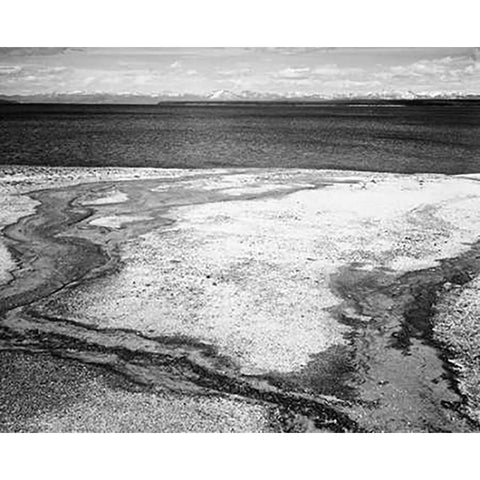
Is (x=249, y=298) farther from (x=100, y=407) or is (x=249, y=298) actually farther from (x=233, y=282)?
(x=100, y=407)

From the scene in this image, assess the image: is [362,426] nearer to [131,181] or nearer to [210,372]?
[210,372]

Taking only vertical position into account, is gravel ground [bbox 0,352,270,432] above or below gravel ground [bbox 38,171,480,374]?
below

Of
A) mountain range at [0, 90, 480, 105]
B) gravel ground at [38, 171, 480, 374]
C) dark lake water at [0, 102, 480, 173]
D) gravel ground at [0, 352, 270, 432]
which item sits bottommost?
gravel ground at [0, 352, 270, 432]

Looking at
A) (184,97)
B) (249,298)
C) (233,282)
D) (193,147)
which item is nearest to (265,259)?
(233,282)

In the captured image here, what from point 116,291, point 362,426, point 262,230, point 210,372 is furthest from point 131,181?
point 362,426

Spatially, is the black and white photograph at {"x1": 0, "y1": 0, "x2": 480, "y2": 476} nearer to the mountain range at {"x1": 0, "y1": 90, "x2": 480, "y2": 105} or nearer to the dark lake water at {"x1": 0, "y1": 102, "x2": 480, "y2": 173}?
the mountain range at {"x1": 0, "y1": 90, "x2": 480, "y2": 105}


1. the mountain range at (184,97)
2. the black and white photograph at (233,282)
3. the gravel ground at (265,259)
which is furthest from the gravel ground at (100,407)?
the mountain range at (184,97)

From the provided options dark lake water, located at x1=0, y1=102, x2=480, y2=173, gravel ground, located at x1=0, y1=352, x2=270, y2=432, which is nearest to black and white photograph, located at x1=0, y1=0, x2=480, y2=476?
gravel ground, located at x1=0, y1=352, x2=270, y2=432
